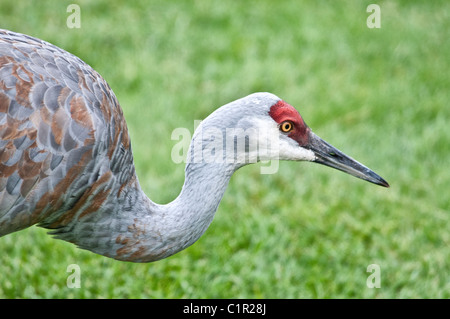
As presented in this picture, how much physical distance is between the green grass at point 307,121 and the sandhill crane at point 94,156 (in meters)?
1.13

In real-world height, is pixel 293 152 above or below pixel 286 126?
below

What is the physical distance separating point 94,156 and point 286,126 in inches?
39.1

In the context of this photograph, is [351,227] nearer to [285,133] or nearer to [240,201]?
[240,201]

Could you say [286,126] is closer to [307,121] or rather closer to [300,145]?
[300,145]

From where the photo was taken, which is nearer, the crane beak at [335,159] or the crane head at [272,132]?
the crane head at [272,132]

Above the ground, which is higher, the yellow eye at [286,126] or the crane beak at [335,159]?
the yellow eye at [286,126]

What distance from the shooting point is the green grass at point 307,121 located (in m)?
4.36

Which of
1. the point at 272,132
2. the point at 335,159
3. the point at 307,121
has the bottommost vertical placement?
the point at 335,159

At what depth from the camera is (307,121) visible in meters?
6.23

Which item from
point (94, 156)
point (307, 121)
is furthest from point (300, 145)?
point (307, 121)

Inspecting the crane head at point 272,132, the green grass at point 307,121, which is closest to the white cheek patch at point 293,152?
the crane head at point 272,132

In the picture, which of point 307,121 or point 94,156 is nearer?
point 94,156

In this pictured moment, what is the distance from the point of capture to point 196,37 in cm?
732

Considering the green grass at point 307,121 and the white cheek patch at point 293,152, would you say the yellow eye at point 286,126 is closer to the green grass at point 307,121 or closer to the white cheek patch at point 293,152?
the white cheek patch at point 293,152
